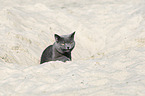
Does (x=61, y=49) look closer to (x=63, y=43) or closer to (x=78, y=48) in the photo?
(x=63, y=43)

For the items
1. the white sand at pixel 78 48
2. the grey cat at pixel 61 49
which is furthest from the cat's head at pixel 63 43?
the white sand at pixel 78 48

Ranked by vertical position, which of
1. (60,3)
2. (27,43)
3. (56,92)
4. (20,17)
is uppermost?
(60,3)

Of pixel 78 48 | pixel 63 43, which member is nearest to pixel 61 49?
pixel 63 43

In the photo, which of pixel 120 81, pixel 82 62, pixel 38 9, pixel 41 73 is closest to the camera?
pixel 120 81

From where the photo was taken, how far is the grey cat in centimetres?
718

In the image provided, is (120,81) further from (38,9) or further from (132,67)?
(38,9)

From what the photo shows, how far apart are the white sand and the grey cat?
67 cm

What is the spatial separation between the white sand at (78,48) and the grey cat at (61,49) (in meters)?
0.67

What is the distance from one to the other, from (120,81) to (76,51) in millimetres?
4903

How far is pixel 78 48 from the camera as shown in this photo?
1017 cm

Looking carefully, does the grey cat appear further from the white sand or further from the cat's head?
the white sand

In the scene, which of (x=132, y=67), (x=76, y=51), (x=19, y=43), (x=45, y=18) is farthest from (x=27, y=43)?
(x=132, y=67)

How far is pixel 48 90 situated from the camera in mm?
4746

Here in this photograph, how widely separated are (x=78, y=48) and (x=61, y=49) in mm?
2914
